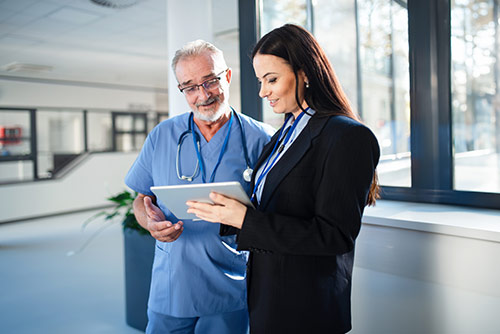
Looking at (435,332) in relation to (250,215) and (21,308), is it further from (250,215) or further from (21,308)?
(21,308)

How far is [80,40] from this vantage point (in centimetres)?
465

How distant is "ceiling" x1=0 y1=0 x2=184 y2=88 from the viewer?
3.55 meters

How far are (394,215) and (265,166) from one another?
73 cm

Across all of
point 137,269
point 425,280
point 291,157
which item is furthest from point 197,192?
point 137,269

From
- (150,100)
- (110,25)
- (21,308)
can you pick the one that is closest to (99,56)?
(110,25)

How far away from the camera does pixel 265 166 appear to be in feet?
3.48

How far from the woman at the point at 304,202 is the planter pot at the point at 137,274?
59.3 inches

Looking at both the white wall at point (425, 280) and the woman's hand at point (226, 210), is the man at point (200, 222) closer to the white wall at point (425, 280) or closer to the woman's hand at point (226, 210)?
the woman's hand at point (226, 210)

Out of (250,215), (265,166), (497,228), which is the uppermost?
(265,166)

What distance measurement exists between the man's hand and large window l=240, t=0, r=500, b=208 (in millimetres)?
1104

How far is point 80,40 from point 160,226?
4.21 m

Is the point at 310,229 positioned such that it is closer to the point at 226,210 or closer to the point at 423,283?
the point at 226,210

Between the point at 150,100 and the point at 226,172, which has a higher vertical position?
the point at 150,100

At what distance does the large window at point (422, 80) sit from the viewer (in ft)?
5.49
